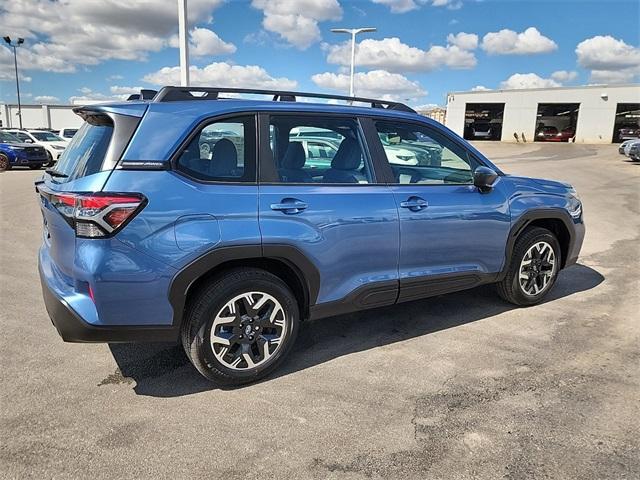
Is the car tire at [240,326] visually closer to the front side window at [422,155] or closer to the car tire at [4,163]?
the front side window at [422,155]

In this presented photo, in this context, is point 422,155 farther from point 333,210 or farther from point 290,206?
point 290,206

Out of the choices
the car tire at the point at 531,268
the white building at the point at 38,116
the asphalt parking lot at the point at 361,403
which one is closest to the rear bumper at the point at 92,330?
the asphalt parking lot at the point at 361,403

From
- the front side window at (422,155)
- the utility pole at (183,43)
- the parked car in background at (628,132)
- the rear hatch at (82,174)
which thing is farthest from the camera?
the parked car in background at (628,132)

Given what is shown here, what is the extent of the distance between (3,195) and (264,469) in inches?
478

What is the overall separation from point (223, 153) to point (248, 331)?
1.14 m

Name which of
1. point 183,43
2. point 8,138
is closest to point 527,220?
point 183,43

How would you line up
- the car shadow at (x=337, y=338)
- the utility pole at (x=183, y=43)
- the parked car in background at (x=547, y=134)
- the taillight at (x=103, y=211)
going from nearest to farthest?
1. the taillight at (x=103, y=211)
2. the car shadow at (x=337, y=338)
3. the utility pole at (x=183, y=43)
4. the parked car in background at (x=547, y=134)

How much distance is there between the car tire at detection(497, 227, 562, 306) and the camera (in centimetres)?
449

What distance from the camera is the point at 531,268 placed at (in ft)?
15.1

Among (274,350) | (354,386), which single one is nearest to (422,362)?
(354,386)

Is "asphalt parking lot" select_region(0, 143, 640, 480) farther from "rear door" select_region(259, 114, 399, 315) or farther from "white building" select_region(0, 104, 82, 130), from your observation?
"white building" select_region(0, 104, 82, 130)

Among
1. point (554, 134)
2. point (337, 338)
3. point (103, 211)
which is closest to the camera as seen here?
point (103, 211)

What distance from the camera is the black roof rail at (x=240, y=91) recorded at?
10.1 ft

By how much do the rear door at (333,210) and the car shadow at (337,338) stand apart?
462 mm
